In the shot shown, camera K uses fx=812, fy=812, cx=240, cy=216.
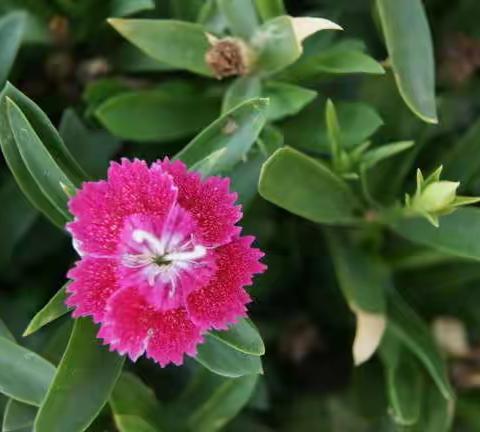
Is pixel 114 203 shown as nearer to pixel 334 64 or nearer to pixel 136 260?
pixel 136 260

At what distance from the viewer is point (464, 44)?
3.50 feet

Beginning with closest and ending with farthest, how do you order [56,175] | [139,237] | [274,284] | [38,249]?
1. [139,237]
2. [56,175]
3. [38,249]
4. [274,284]

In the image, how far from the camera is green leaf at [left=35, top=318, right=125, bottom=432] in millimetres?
712

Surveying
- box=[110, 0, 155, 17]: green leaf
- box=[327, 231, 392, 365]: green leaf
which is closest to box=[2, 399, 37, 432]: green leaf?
box=[327, 231, 392, 365]: green leaf

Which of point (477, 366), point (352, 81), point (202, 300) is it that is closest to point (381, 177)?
point (352, 81)

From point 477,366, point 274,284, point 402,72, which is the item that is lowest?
point 477,366

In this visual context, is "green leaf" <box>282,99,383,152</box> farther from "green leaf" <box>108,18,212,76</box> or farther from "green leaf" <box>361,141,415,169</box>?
"green leaf" <box>108,18,212,76</box>

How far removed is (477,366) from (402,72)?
1.39 ft

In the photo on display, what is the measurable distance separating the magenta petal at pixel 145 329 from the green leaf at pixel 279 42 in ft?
1.06

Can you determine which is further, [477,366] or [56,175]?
[477,366]

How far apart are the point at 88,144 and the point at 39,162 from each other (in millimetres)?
195

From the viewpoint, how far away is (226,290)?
66 centimetres

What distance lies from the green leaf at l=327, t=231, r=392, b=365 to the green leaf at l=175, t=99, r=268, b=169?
0.24 metres

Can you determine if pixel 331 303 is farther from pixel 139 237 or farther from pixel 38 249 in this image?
pixel 139 237
